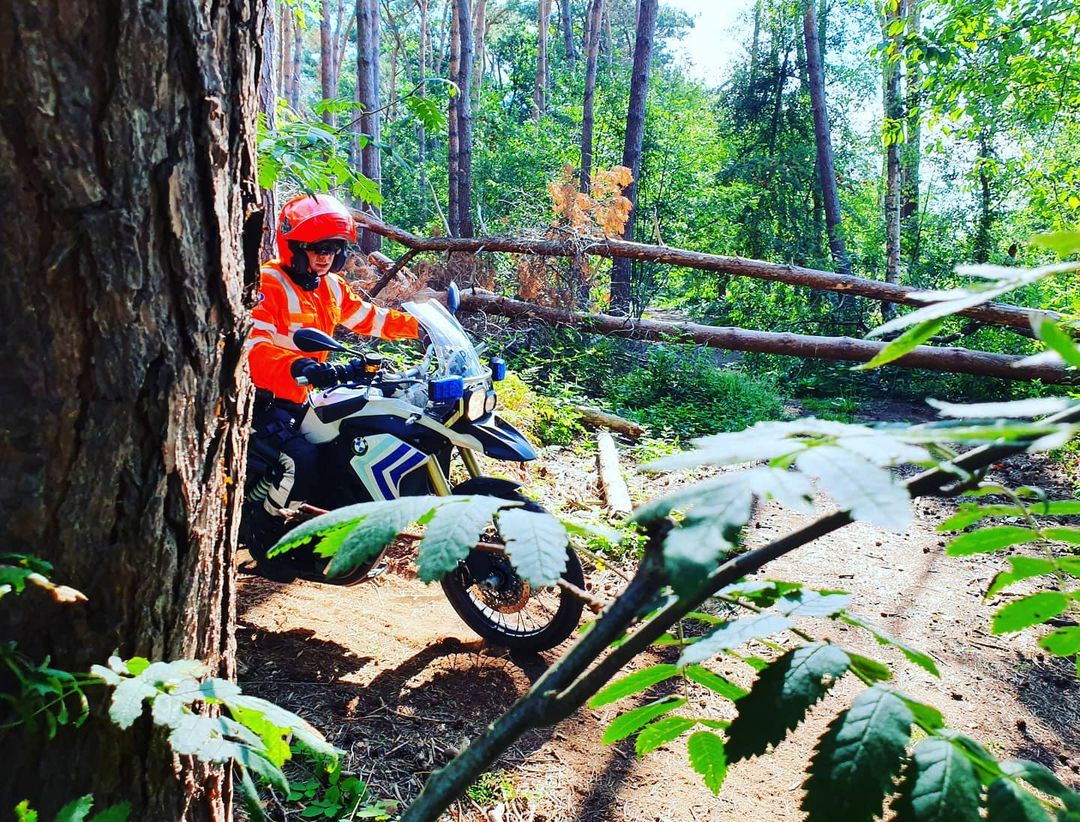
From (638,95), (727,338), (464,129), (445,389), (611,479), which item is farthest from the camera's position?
(464,129)

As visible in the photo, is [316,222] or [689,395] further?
[689,395]

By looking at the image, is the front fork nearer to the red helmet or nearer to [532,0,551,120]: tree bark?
the red helmet

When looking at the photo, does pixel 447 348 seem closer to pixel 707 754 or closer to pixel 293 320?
pixel 293 320

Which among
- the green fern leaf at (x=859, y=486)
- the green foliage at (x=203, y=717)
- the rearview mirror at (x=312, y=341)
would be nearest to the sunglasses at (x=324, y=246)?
the rearview mirror at (x=312, y=341)

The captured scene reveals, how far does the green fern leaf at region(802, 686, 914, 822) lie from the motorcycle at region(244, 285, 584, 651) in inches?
118

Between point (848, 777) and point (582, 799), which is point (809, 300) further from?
point (848, 777)

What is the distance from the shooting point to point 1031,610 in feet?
3.11

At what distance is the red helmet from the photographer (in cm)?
411

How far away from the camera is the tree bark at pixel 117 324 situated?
109 centimetres

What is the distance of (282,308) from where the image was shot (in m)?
4.31

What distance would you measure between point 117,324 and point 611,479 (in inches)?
213

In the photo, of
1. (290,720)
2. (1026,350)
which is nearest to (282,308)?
(290,720)

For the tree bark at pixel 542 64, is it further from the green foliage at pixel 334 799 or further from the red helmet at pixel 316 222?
the green foliage at pixel 334 799

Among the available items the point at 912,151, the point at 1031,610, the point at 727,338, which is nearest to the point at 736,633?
the point at 1031,610
